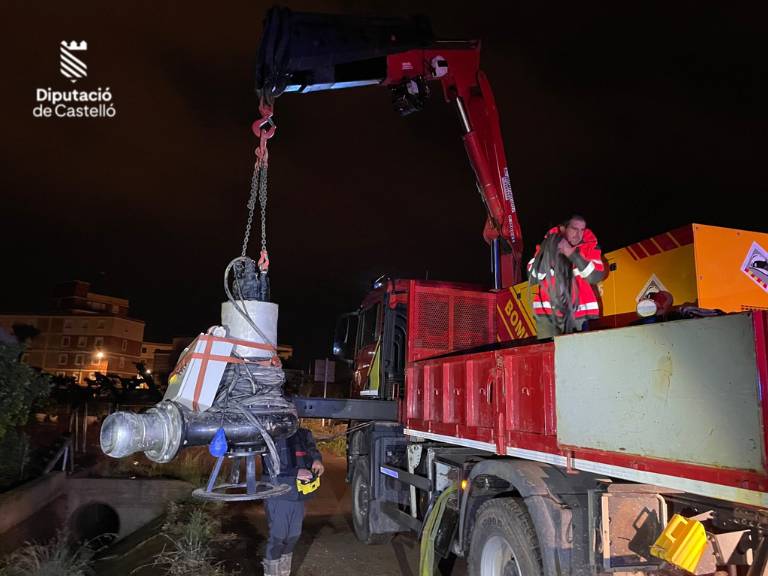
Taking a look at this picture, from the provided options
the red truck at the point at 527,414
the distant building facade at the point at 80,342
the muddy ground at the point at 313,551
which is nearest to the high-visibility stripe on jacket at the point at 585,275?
the red truck at the point at 527,414

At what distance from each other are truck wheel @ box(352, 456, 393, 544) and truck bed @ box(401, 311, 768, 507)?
3.38 m

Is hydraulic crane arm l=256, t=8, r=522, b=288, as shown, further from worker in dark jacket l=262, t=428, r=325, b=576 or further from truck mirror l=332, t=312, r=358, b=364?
worker in dark jacket l=262, t=428, r=325, b=576

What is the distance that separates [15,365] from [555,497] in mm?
8182

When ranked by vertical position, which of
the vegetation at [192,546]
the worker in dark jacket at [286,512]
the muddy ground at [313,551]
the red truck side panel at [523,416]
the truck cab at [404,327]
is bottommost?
the muddy ground at [313,551]

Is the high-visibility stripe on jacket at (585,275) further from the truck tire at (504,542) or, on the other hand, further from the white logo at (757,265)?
the truck tire at (504,542)

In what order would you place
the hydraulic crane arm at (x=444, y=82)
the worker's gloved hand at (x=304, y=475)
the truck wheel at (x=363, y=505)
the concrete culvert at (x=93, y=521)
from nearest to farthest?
the worker's gloved hand at (x=304, y=475) → the hydraulic crane arm at (x=444, y=82) → the truck wheel at (x=363, y=505) → the concrete culvert at (x=93, y=521)

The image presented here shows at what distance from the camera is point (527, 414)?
3.72 m

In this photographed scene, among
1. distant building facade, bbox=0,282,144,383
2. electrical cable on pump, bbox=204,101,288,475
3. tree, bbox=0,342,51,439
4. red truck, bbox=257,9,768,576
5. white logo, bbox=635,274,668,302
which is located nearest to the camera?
red truck, bbox=257,9,768,576

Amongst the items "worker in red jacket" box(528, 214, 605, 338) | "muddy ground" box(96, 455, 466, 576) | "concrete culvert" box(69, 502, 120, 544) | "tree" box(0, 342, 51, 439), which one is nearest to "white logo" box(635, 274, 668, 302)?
"worker in red jacket" box(528, 214, 605, 338)

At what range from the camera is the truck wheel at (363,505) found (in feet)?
23.3

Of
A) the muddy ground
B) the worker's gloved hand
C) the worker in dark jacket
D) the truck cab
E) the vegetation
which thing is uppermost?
the truck cab

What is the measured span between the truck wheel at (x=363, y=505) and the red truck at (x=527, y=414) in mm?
33

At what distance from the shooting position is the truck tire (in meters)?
3.47

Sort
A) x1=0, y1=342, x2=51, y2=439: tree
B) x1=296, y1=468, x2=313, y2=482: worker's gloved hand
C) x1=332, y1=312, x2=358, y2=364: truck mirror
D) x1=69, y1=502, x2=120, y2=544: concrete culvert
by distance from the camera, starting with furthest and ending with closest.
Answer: x1=69, y1=502, x2=120, y2=544: concrete culvert < x1=332, y1=312, x2=358, y2=364: truck mirror < x1=0, y1=342, x2=51, y2=439: tree < x1=296, y1=468, x2=313, y2=482: worker's gloved hand
